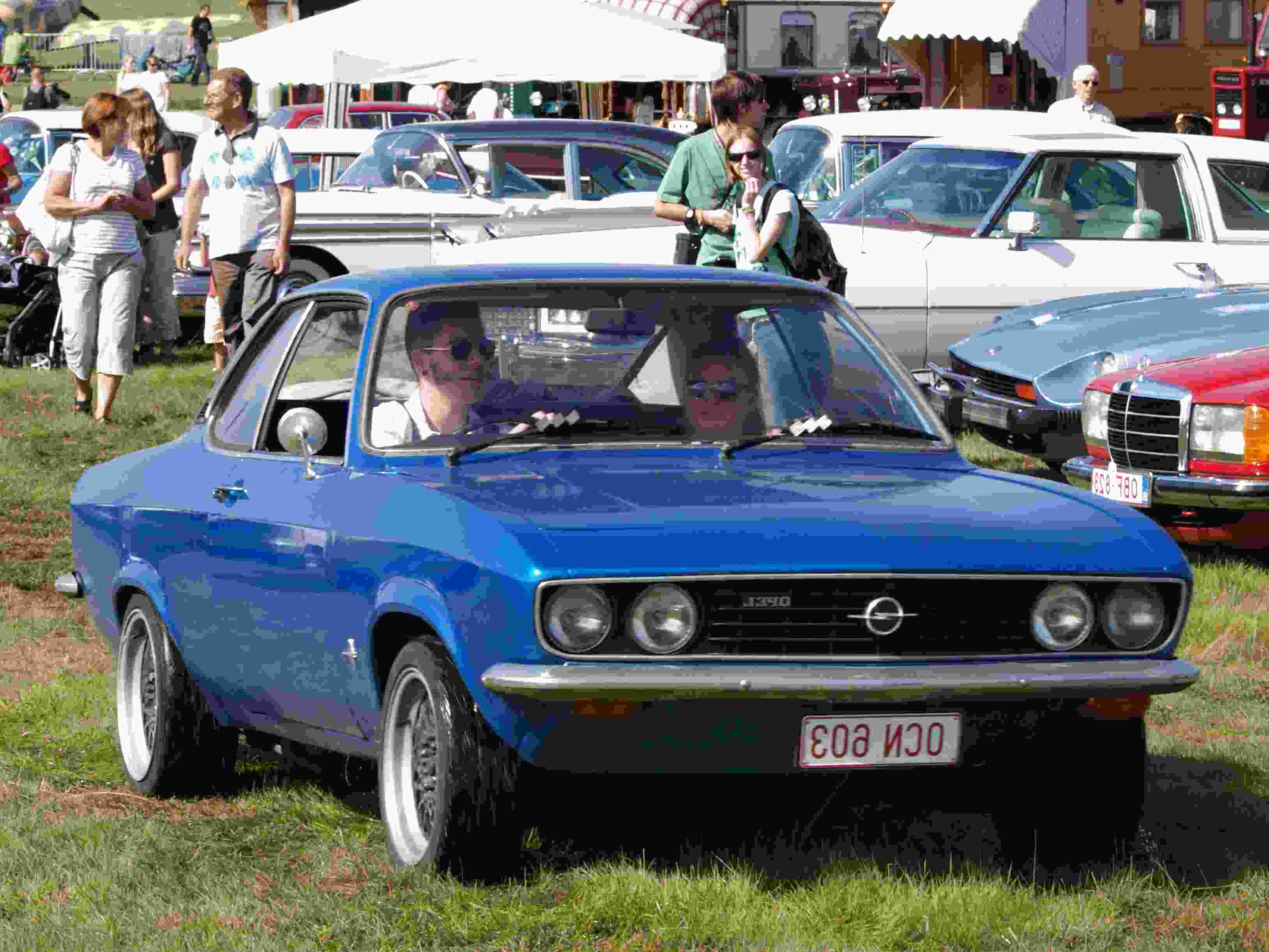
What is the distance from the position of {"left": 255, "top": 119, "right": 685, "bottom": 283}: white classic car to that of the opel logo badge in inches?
460

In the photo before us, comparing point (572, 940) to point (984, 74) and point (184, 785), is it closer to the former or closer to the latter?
point (184, 785)

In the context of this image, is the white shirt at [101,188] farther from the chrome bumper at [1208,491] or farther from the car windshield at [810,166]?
the chrome bumper at [1208,491]

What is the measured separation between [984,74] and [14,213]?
55.1 ft

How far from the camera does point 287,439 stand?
17.4 ft

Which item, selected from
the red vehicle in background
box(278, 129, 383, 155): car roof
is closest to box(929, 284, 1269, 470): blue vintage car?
the red vehicle in background

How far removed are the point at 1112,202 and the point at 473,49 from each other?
28.8 feet

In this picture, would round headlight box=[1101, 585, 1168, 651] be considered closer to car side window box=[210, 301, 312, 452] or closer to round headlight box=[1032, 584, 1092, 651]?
round headlight box=[1032, 584, 1092, 651]

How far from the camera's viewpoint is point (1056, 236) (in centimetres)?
1266

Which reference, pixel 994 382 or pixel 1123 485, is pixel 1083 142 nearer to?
pixel 994 382

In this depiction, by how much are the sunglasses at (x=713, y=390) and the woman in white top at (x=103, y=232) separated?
7489 millimetres

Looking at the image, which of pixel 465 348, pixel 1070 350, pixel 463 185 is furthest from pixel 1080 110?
pixel 465 348

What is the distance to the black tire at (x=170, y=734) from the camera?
568cm

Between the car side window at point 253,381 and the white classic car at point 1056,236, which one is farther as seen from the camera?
the white classic car at point 1056,236

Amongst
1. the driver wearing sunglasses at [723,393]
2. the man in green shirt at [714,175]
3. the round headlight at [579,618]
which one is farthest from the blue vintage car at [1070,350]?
the round headlight at [579,618]
